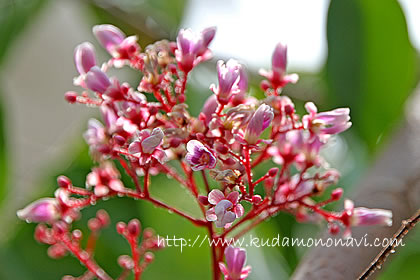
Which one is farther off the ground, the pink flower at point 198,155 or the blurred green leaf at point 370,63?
the pink flower at point 198,155

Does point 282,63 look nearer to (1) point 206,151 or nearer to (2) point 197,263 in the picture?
(1) point 206,151

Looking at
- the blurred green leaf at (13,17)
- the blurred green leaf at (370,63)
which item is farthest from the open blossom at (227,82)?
the blurred green leaf at (13,17)

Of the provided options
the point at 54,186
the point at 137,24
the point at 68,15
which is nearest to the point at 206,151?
the point at 54,186

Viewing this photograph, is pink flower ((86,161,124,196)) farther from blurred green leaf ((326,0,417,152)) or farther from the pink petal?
blurred green leaf ((326,0,417,152))

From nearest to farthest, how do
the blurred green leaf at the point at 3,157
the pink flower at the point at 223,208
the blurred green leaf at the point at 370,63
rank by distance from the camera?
the pink flower at the point at 223,208
the blurred green leaf at the point at 370,63
the blurred green leaf at the point at 3,157

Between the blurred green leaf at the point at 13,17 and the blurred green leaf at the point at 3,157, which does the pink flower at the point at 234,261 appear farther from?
the blurred green leaf at the point at 13,17

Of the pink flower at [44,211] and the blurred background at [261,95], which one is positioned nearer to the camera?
the pink flower at [44,211]

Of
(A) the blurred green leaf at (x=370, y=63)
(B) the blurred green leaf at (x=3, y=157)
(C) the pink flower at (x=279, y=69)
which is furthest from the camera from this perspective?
(B) the blurred green leaf at (x=3, y=157)

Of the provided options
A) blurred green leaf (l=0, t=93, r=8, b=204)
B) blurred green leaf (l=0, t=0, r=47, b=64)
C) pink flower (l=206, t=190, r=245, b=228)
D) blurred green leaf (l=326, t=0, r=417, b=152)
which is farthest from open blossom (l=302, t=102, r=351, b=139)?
blurred green leaf (l=0, t=0, r=47, b=64)
